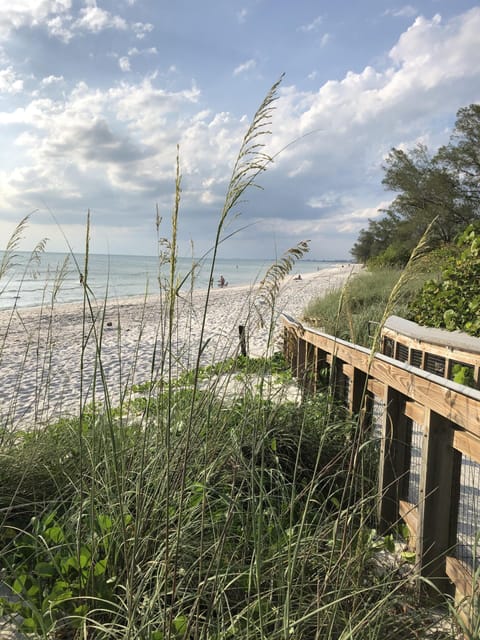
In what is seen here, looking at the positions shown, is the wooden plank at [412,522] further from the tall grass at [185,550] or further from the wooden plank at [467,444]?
the wooden plank at [467,444]

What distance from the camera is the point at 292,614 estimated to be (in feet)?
5.29

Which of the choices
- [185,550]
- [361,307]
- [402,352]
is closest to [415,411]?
[185,550]

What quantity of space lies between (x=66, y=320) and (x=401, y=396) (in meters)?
15.1

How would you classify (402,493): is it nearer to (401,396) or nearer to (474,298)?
(401,396)

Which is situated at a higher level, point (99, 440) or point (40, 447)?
point (99, 440)

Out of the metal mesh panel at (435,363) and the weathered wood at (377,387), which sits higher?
the weathered wood at (377,387)

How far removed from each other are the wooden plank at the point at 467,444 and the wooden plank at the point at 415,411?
Answer: 0.27 meters

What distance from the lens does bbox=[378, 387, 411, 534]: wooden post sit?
107 inches

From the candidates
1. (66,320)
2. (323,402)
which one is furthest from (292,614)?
(66,320)

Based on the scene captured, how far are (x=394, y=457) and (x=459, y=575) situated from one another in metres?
0.81

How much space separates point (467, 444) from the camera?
1.95 meters

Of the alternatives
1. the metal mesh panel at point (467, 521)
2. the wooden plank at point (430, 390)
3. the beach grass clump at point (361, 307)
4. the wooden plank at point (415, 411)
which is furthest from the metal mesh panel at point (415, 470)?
the beach grass clump at point (361, 307)

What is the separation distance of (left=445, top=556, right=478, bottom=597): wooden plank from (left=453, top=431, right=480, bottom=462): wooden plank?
520 millimetres

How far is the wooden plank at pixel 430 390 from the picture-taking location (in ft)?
6.00
